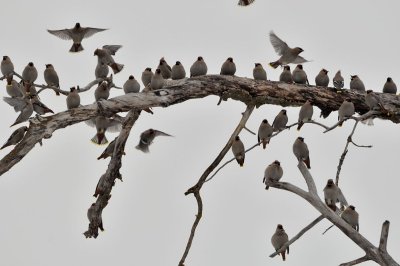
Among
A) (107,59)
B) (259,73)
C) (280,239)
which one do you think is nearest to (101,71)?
(107,59)

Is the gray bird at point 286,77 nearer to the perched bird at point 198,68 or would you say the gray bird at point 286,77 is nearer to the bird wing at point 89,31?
the perched bird at point 198,68

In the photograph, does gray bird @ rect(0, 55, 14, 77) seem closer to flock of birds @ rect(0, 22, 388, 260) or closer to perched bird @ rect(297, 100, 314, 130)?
flock of birds @ rect(0, 22, 388, 260)

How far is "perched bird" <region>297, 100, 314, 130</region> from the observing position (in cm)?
900

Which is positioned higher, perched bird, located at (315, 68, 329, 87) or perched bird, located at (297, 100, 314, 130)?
perched bird, located at (315, 68, 329, 87)

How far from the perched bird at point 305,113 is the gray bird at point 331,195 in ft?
2.65

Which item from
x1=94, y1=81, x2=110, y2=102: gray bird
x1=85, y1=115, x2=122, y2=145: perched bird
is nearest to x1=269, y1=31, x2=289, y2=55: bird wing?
x1=85, y1=115, x2=122, y2=145: perched bird

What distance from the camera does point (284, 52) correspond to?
35.1ft

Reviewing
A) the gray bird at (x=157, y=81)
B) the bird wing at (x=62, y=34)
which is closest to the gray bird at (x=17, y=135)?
the gray bird at (x=157, y=81)

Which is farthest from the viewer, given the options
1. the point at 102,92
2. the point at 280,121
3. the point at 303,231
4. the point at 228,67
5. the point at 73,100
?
the point at 228,67

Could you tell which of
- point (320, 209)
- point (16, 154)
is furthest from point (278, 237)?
point (16, 154)

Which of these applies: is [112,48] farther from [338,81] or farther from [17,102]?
[338,81]

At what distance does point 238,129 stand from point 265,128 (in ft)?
0.86

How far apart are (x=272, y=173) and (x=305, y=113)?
111 cm

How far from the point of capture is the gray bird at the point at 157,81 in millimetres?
9031
